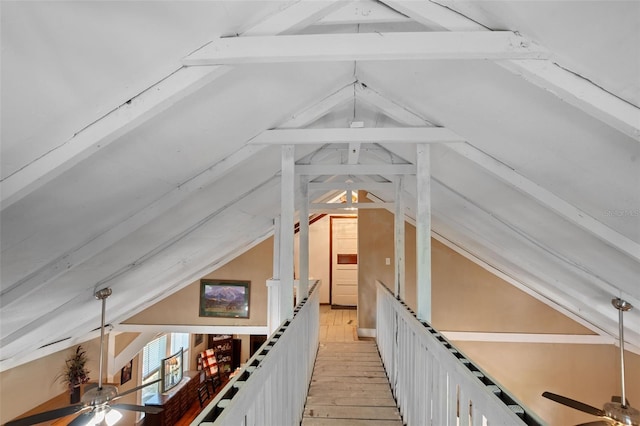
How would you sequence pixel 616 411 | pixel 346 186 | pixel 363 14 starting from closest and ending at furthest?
pixel 363 14, pixel 616 411, pixel 346 186

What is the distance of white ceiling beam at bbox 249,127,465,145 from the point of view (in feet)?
8.79

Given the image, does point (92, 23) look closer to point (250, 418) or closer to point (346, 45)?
point (346, 45)

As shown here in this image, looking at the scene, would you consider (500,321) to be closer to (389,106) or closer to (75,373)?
(389,106)

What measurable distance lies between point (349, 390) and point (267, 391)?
1922 millimetres

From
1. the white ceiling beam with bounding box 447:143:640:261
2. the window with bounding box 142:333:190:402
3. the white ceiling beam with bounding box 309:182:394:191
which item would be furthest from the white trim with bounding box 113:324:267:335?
the white ceiling beam with bounding box 447:143:640:261

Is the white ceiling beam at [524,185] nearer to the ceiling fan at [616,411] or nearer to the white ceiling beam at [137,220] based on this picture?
the white ceiling beam at [137,220]

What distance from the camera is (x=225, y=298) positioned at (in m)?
7.15

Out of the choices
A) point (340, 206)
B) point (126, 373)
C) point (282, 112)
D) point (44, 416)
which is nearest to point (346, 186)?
point (340, 206)

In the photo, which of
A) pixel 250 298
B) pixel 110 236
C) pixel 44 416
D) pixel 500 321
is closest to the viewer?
pixel 110 236

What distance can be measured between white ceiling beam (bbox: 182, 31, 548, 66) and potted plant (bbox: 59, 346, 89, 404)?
240 inches

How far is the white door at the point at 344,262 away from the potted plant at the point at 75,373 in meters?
5.42

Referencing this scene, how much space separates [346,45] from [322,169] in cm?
228

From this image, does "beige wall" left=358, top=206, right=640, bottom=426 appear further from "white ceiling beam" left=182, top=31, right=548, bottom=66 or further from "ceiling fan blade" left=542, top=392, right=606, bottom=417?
"white ceiling beam" left=182, top=31, right=548, bottom=66

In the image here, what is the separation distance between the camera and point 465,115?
227cm
